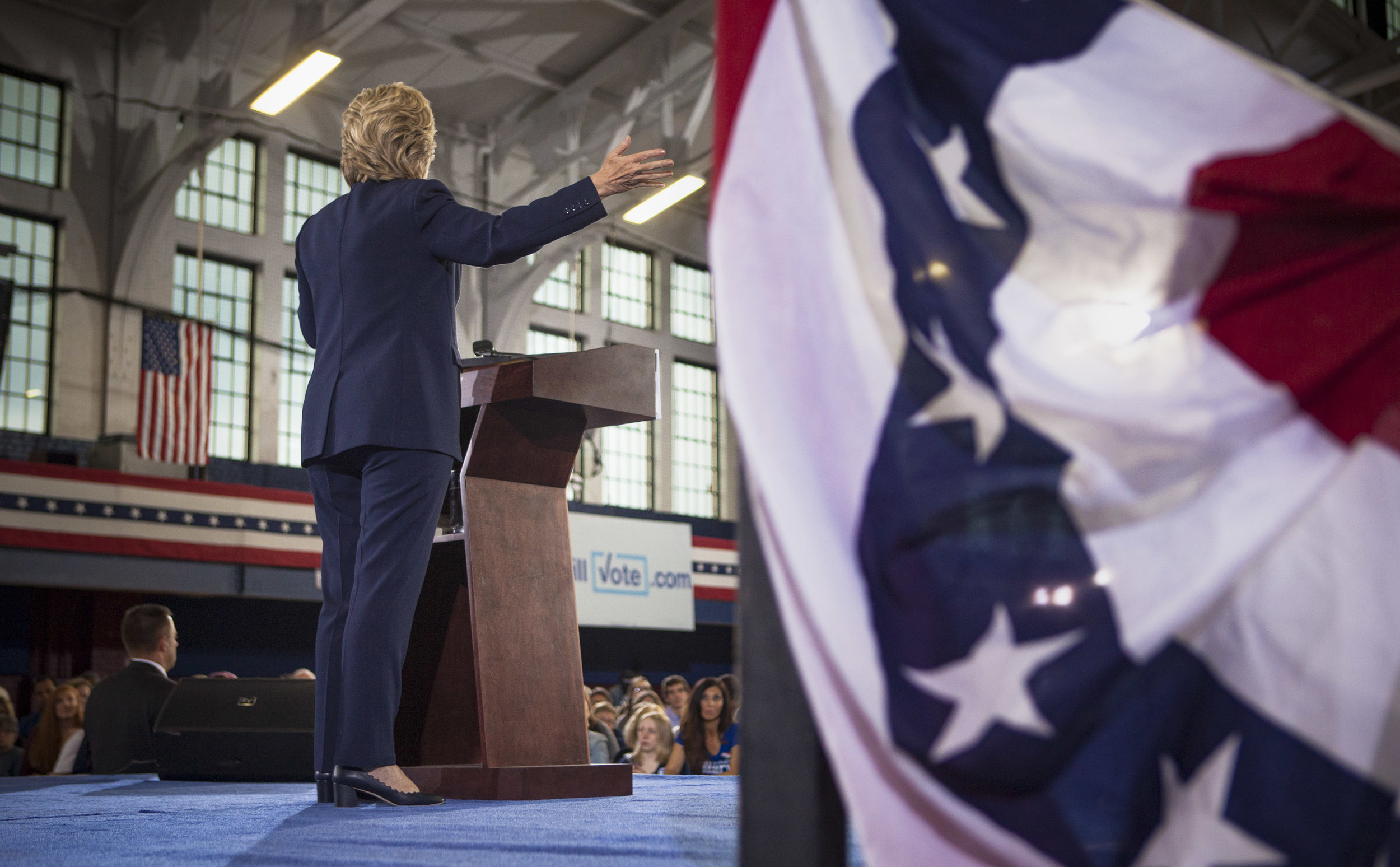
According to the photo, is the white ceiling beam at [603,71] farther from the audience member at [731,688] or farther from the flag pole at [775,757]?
the flag pole at [775,757]

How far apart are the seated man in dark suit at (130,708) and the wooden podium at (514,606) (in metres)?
2.14

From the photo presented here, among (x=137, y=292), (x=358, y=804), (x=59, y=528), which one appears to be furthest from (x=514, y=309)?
(x=358, y=804)

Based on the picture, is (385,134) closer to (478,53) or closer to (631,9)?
(631,9)

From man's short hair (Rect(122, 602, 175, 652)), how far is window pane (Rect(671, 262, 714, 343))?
10.7 m

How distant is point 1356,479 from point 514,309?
12.3 meters

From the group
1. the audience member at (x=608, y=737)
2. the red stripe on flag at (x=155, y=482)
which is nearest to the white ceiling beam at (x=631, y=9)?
the red stripe on flag at (x=155, y=482)

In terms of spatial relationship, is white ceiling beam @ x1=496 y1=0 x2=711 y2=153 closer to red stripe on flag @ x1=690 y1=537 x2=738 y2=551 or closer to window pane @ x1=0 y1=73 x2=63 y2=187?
window pane @ x1=0 y1=73 x2=63 y2=187

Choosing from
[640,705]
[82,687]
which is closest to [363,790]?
[640,705]

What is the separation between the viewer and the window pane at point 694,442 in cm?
1462

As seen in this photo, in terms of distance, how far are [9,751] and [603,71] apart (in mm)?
8337

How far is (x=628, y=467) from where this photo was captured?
551 inches

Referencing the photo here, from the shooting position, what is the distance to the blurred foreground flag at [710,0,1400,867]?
0.78 meters

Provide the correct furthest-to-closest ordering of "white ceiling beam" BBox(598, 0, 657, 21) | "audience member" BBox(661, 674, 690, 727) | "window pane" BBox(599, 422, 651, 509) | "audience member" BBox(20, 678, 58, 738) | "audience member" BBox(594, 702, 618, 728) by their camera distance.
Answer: "window pane" BBox(599, 422, 651, 509)
"white ceiling beam" BBox(598, 0, 657, 21)
"audience member" BBox(20, 678, 58, 738)
"audience member" BBox(661, 674, 690, 727)
"audience member" BBox(594, 702, 618, 728)

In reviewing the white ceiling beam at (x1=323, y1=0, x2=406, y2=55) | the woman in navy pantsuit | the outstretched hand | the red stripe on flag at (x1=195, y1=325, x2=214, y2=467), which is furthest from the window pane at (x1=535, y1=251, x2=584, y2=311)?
the outstretched hand
